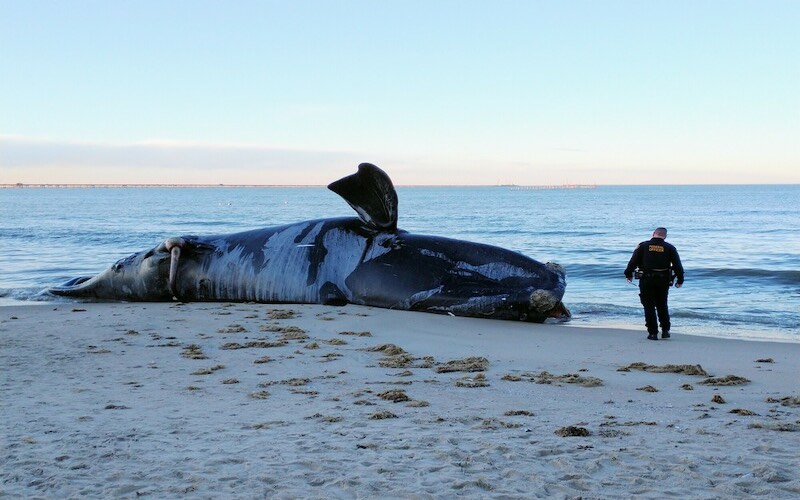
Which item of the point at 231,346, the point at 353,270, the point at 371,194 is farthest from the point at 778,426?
the point at 353,270

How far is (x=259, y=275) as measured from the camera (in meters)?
12.0

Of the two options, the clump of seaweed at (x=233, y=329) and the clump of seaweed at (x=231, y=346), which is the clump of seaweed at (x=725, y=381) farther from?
the clump of seaweed at (x=233, y=329)

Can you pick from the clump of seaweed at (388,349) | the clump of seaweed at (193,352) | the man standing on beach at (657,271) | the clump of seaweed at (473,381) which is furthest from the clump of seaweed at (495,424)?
the man standing on beach at (657,271)

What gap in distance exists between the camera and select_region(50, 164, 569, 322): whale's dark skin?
35.2 ft

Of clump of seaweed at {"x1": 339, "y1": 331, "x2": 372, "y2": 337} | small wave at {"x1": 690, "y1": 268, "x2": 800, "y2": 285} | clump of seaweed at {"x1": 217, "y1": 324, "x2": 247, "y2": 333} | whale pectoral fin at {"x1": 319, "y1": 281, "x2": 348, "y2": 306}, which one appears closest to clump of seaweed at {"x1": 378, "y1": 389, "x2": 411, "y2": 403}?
clump of seaweed at {"x1": 339, "y1": 331, "x2": 372, "y2": 337}

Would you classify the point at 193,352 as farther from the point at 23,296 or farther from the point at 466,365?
the point at 23,296

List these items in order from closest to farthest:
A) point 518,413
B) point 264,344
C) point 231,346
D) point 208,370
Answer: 1. point 518,413
2. point 208,370
3. point 231,346
4. point 264,344

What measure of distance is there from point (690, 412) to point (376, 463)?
8.13 feet

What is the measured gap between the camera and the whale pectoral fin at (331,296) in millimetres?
11516

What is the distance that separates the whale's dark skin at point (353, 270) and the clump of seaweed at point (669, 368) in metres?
3.07

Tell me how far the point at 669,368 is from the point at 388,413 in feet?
10.6

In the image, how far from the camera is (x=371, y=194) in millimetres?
11188

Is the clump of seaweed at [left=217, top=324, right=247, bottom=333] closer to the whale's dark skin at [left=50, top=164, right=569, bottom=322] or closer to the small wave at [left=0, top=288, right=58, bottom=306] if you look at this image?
the whale's dark skin at [left=50, top=164, right=569, bottom=322]

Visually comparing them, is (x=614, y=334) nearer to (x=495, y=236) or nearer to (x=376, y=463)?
(x=376, y=463)
